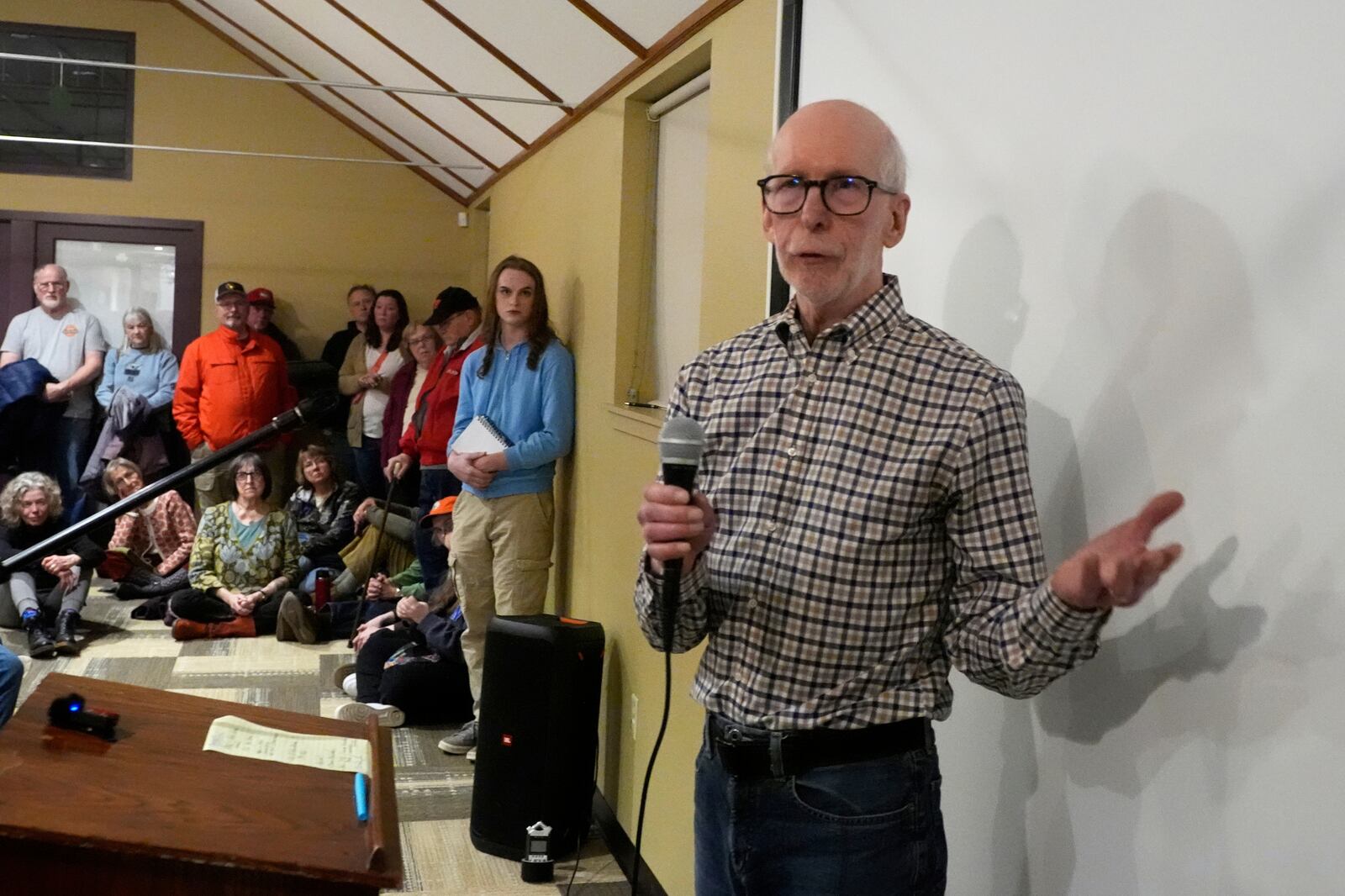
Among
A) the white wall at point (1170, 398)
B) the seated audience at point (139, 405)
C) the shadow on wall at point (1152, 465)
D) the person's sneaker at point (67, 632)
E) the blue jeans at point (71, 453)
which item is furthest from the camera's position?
the blue jeans at point (71, 453)

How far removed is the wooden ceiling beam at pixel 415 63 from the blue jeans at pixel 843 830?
13.9 ft

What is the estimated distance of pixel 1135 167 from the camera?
4.19 feet

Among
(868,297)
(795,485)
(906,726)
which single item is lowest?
(906,726)

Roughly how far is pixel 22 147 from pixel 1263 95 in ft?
27.1

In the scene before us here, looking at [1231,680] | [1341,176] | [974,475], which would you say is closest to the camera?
[1341,176]

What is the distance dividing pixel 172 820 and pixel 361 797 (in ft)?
0.72

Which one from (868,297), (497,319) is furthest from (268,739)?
(497,319)

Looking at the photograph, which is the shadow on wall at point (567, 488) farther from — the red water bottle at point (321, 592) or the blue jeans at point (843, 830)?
the blue jeans at point (843, 830)

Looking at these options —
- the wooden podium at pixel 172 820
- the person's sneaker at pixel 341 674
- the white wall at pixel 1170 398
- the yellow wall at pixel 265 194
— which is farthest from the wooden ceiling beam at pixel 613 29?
the yellow wall at pixel 265 194

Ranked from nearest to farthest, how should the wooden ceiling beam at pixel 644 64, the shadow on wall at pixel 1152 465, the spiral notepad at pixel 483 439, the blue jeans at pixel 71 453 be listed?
the shadow on wall at pixel 1152 465 → the wooden ceiling beam at pixel 644 64 → the spiral notepad at pixel 483 439 → the blue jeans at pixel 71 453

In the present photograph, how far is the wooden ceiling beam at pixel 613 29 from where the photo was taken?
11.2ft

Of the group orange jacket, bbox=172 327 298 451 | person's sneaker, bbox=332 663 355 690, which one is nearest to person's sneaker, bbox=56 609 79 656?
person's sneaker, bbox=332 663 355 690

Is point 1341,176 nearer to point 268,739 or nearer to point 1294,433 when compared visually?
point 1294,433

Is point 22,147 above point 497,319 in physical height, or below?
above
